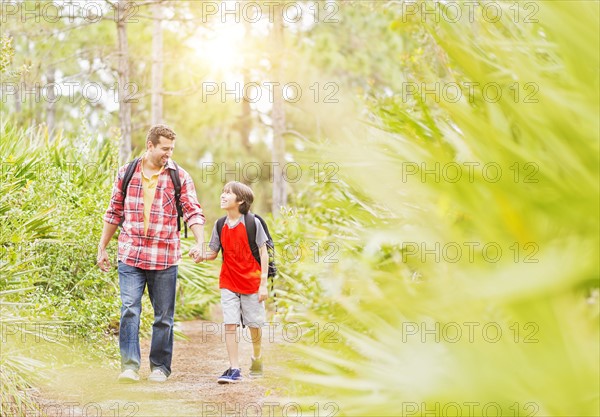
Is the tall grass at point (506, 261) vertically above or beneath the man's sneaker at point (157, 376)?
above

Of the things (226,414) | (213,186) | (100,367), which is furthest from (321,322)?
(213,186)

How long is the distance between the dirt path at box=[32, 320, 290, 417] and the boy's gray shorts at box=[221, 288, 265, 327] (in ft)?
1.50

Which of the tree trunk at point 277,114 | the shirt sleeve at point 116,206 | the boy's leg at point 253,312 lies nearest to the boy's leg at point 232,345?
the boy's leg at point 253,312

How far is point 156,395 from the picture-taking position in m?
5.62

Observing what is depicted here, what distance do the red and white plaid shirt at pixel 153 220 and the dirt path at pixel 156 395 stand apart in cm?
86

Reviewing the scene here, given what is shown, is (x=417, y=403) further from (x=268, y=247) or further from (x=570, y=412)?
(x=268, y=247)

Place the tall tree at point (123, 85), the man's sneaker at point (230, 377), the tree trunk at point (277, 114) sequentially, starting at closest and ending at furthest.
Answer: the man's sneaker at point (230, 377)
the tall tree at point (123, 85)
the tree trunk at point (277, 114)

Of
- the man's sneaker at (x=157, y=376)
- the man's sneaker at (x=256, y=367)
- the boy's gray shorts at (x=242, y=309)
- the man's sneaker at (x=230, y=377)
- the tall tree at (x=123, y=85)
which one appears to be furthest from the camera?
the tall tree at (x=123, y=85)

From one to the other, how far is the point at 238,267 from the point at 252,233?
0.94ft

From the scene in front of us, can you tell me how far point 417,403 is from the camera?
161 centimetres

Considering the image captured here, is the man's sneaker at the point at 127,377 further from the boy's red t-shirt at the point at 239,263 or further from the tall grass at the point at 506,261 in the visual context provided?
the tall grass at the point at 506,261

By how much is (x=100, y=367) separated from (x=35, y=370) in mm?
1674

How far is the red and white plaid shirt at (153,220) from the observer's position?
6039mm

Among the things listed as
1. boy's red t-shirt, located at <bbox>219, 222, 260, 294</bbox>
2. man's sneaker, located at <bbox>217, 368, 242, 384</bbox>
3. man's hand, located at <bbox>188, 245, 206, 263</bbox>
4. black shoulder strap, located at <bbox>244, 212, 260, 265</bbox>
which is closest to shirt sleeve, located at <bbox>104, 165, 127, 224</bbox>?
man's hand, located at <bbox>188, 245, 206, 263</bbox>
